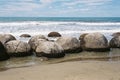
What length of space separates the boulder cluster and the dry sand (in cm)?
160

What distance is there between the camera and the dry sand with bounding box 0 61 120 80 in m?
5.88

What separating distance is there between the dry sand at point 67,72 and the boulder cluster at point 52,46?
1.60 m

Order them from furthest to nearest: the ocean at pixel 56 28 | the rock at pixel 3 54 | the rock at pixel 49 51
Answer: the ocean at pixel 56 28
the rock at pixel 49 51
the rock at pixel 3 54

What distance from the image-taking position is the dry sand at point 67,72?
5.88 meters

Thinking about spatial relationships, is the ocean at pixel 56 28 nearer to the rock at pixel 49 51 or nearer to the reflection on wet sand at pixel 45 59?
the reflection on wet sand at pixel 45 59

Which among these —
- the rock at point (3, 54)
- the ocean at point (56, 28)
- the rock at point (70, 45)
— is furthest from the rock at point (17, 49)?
the ocean at point (56, 28)

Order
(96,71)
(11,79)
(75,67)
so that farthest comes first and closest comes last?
(75,67) < (96,71) < (11,79)

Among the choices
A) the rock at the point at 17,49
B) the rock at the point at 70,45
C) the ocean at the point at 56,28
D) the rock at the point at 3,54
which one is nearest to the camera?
the rock at the point at 3,54

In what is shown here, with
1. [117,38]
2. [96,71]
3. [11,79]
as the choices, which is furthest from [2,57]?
[117,38]

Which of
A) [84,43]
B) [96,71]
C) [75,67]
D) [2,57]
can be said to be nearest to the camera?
[96,71]

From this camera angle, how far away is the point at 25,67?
7.18 metres

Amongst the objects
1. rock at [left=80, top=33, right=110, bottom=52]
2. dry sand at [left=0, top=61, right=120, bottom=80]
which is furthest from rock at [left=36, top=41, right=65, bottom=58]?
rock at [left=80, top=33, right=110, bottom=52]

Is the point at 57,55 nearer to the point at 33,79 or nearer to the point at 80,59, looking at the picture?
the point at 80,59

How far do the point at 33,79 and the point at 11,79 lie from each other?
52 centimetres
